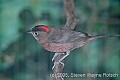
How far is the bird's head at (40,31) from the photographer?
3.36 m

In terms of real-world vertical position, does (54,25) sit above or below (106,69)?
above

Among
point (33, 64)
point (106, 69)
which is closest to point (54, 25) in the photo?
point (33, 64)

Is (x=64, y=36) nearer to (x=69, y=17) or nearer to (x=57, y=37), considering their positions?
(x=57, y=37)

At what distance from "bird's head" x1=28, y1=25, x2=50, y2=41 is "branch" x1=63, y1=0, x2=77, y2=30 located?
0.55ft

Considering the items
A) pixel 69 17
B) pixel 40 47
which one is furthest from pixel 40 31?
pixel 69 17

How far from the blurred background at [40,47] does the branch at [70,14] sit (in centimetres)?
3

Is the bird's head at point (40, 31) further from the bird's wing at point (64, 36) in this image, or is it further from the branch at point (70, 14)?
the branch at point (70, 14)

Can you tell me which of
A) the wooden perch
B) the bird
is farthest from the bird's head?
the wooden perch

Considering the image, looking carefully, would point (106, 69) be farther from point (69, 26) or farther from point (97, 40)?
point (69, 26)

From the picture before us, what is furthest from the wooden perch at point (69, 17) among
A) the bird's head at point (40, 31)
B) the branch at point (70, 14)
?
the bird's head at point (40, 31)

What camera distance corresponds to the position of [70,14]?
339cm

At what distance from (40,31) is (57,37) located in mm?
149

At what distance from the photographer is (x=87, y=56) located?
3.44 metres

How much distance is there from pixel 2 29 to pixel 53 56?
0.48m
